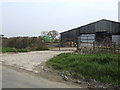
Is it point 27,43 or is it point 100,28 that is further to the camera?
point 100,28

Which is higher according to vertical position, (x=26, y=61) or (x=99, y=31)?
(x=99, y=31)

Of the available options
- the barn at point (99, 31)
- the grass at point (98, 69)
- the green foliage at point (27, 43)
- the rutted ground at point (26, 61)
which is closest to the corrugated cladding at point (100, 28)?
the barn at point (99, 31)

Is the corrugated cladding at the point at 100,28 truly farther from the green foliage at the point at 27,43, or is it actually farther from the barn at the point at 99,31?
the green foliage at the point at 27,43

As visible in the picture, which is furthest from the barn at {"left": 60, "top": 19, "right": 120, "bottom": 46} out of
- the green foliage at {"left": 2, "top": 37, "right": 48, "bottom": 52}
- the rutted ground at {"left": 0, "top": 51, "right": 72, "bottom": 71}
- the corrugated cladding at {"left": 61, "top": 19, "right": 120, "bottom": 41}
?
the rutted ground at {"left": 0, "top": 51, "right": 72, "bottom": 71}

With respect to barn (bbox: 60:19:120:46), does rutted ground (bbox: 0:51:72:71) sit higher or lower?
lower

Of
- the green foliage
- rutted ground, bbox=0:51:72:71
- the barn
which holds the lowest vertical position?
rutted ground, bbox=0:51:72:71

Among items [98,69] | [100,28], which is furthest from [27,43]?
[98,69]

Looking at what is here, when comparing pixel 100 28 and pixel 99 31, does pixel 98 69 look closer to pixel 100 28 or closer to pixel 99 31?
pixel 100 28

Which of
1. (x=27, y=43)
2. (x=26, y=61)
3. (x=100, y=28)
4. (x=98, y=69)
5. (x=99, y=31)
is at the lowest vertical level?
(x=26, y=61)

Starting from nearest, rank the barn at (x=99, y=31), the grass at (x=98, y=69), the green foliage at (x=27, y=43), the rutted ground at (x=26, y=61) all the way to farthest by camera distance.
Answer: the grass at (x=98, y=69), the rutted ground at (x=26, y=61), the green foliage at (x=27, y=43), the barn at (x=99, y=31)

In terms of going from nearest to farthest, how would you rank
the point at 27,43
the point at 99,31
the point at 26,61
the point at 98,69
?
the point at 98,69, the point at 26,61, the point at 27,43, the point at 99,31

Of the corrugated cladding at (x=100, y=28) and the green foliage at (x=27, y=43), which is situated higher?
the corrugated cladding at (x=100, y=28)

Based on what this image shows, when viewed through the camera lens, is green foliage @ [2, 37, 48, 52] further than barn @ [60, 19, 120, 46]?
No

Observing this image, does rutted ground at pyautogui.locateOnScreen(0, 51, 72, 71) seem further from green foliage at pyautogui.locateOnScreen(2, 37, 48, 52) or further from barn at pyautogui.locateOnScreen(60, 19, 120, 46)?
barn at pyautogui.locateOnScreen(60, 19, 120, 46)
